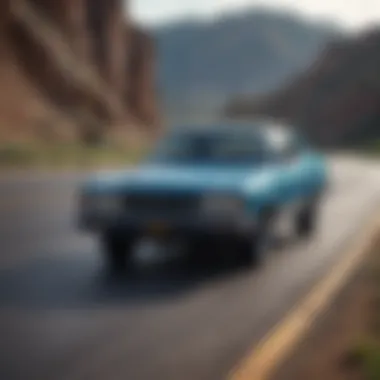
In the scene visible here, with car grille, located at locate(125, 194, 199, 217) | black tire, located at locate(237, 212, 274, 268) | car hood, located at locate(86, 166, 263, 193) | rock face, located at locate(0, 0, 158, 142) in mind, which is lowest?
black tire, located at locate(237, 212, 274, 268)

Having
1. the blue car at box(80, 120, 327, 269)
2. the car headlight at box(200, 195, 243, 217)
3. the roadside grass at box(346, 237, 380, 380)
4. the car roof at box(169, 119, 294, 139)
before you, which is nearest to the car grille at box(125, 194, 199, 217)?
the blue car at box(80, 120, 327, 269)

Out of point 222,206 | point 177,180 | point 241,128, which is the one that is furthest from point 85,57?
point 222,206

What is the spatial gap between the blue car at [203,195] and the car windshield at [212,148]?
0.01 meters

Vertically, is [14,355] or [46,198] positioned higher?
[46,198]

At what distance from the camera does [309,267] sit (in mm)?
12438

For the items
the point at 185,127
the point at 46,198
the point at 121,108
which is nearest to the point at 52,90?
the point at 121,108

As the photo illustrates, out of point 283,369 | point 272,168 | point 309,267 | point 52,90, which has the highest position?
point 52,90

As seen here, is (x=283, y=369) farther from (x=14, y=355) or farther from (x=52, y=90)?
(x=52, y=90)

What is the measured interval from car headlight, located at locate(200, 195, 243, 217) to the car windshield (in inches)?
65.9

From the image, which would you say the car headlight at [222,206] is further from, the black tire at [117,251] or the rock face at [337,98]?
the rock face at [337,98]

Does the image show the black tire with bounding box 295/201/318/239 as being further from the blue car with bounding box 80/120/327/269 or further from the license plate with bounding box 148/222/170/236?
the license plate with bounding box 148/222/170/236

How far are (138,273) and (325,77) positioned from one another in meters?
41.7

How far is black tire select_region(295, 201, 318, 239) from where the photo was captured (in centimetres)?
1562

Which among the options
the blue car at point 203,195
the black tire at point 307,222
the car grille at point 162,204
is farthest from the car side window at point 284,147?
the car grille at point 162,204
